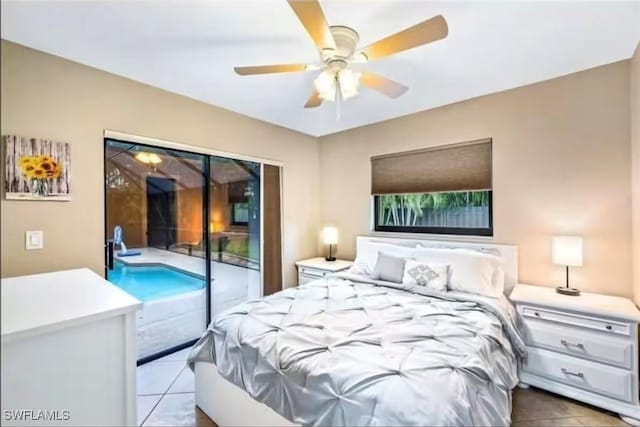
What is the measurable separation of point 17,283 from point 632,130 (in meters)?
3.51

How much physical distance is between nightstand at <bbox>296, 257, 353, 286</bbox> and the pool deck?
1.85ft

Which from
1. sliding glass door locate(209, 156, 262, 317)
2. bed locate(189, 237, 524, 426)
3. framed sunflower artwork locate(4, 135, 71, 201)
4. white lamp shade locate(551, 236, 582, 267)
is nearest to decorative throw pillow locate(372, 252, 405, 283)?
bed locate(189, 237, 524, 426)

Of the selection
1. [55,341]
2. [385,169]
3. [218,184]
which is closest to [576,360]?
[385,169]

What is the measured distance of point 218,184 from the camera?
343cm

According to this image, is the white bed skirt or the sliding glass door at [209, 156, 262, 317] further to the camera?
the sliding glass door at [209, 156, 262, 317]

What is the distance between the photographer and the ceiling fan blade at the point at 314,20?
138 cm

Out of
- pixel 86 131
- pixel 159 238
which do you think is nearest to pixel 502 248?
pixel 159 238

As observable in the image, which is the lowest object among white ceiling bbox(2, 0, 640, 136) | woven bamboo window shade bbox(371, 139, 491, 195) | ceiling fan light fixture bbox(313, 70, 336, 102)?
woven bamboo window shade bbox(371, 139, 491, 195)

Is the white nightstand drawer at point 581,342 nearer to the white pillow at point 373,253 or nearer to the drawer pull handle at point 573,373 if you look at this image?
the drawer pull handle at point 573,373

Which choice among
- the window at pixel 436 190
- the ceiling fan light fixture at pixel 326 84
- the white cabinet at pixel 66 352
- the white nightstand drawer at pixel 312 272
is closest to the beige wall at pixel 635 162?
the window at pixel 436 190

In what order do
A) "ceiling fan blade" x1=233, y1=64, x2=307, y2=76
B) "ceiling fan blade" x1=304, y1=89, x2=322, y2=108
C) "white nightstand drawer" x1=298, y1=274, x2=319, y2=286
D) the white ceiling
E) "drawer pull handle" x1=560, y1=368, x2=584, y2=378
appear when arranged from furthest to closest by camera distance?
"white nightstand drawer" x1=298, y1=274, x2=319, y2=286
"ceiling fan blade" x1=304, y1=89, x2=322, y2=108
"drawer pull handle" x1=560, y1=368, x2=584, y2=378
"ceiling fan blade" x1=233, y1=64, x2=307, y2=76
the white ceiling

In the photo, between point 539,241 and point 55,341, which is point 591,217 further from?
point 55,341

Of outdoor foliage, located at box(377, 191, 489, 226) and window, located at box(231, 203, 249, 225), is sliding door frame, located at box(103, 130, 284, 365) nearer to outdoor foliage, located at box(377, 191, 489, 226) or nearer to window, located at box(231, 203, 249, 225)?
window, located at box(231, 203, 249, 225)

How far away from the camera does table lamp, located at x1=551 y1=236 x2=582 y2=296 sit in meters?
2.36
